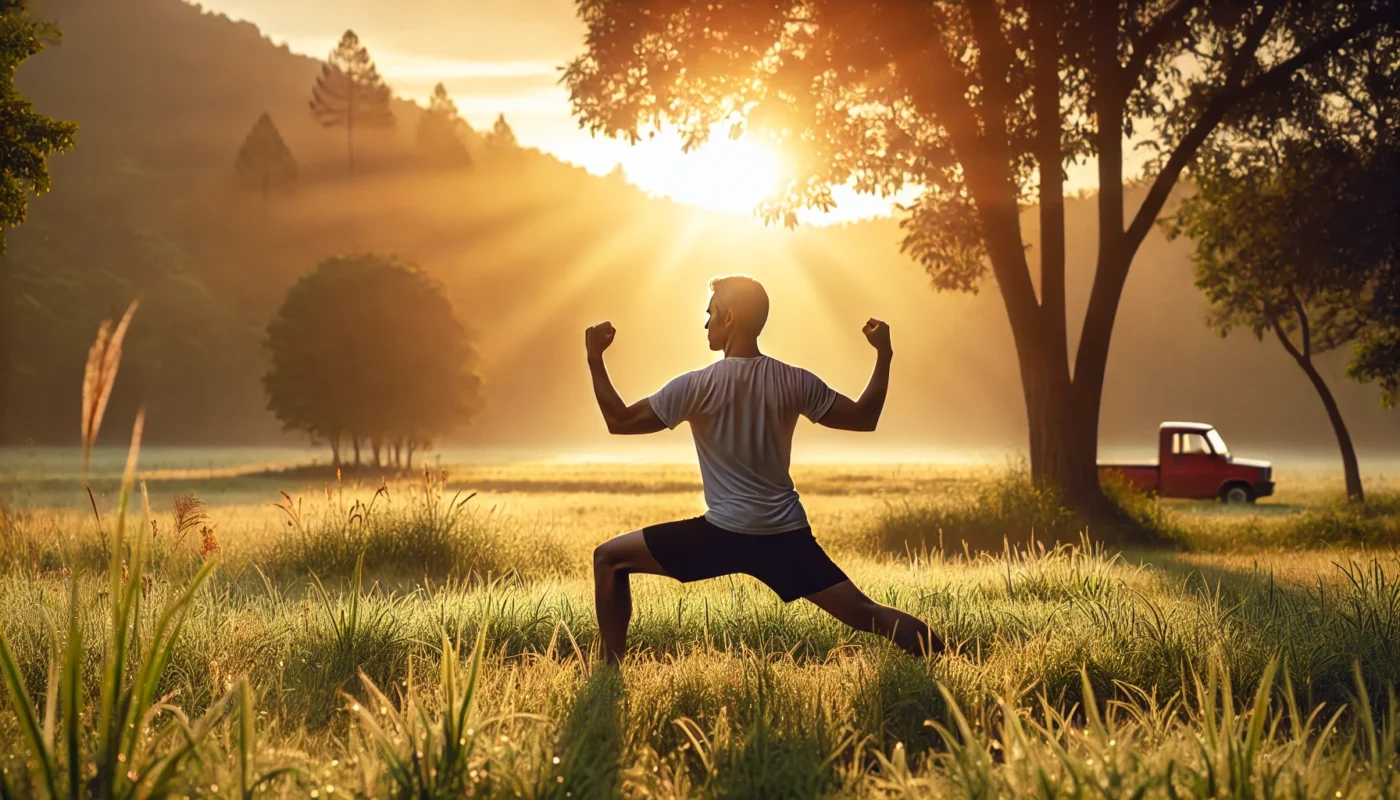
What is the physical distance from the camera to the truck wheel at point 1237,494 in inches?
1204

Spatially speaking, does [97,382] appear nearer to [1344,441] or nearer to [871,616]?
[871,616]

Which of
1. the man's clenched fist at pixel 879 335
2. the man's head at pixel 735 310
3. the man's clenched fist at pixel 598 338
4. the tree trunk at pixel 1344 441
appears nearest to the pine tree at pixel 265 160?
the tree trunk at pixel 1344 441

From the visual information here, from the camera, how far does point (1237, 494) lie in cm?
3084

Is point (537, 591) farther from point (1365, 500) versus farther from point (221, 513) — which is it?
point (1365, 500)

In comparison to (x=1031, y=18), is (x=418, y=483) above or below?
below

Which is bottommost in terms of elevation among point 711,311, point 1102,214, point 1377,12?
point 711,311

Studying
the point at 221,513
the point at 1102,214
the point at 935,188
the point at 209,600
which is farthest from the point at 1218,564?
the point at 221,513

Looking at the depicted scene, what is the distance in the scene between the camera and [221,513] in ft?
62.7

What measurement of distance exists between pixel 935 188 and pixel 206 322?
451 feet

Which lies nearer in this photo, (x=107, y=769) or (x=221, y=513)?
(x=107, y=769)

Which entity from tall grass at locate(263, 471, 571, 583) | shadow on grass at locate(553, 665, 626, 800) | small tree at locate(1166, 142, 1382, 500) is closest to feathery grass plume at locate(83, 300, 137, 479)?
shadow on grass at locate(553, 665, 626, 800)

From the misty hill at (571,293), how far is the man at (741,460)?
13237 centimetres

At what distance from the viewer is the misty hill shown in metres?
145

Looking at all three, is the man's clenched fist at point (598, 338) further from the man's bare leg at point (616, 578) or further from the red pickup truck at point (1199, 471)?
the red pickup truck at point (1199, 471)
